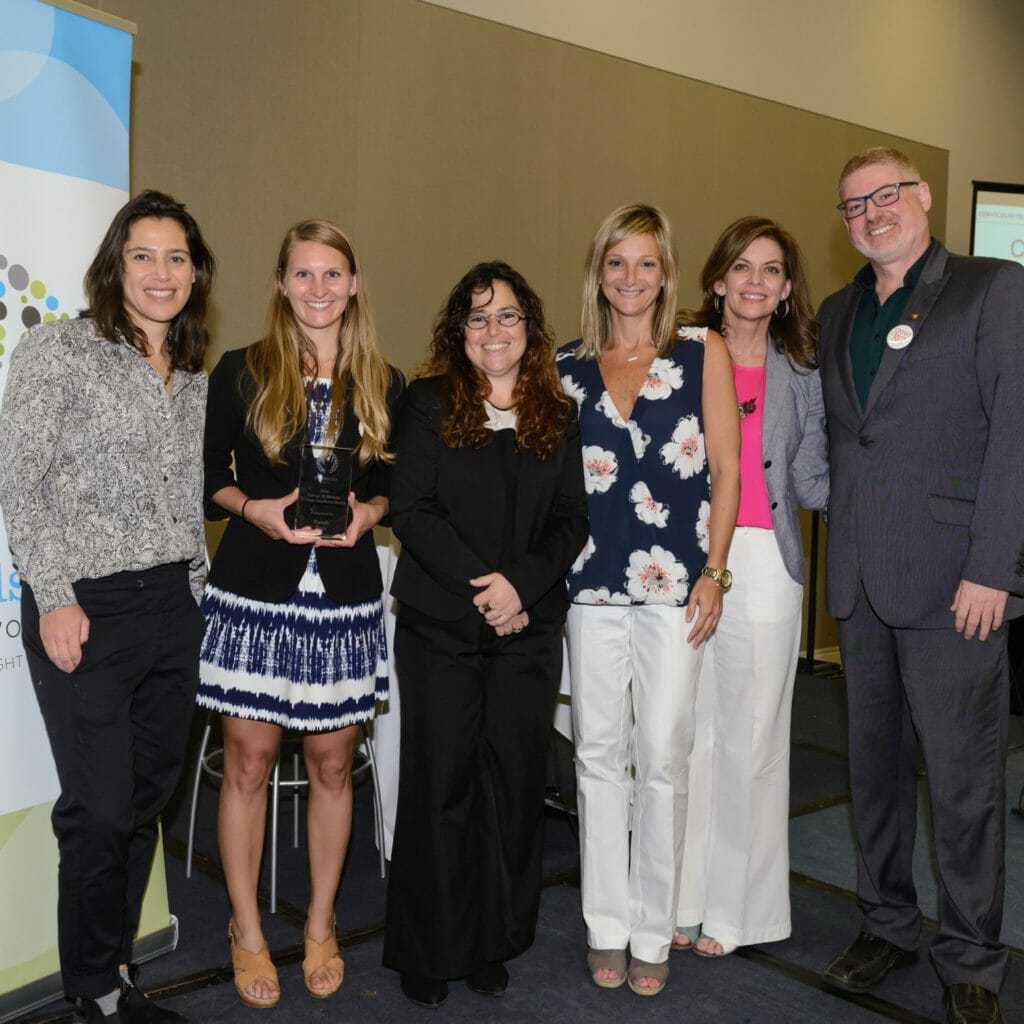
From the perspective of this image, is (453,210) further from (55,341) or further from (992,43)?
(992,43)

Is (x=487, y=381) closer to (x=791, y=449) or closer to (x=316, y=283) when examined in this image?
(x=316, y=283)

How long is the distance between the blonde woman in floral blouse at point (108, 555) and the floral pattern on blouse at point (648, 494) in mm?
907

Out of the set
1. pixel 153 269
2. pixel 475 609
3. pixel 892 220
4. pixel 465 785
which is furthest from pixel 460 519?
pixel 892 220

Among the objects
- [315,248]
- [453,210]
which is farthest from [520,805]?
[453,210]

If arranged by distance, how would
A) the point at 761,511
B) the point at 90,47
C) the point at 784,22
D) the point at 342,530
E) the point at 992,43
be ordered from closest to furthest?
the point at 342,530 < the point at 90,47 < the point at 761,511 < the point at 784,22 < the point at 992,43

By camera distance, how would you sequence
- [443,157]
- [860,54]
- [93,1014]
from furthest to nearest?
[860,54] < [443,157] < [93,1014]

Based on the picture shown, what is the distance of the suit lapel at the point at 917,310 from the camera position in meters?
2.63

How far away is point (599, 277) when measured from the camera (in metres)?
2.78

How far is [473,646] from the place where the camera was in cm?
259

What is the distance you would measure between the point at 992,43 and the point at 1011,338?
689 cm

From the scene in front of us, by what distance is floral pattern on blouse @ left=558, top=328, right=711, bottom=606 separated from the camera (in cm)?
268

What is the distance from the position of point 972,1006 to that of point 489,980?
1080 millimetres

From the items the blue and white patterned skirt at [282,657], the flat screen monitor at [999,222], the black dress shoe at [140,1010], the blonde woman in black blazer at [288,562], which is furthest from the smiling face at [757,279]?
the flat screen monitor at [999,222]

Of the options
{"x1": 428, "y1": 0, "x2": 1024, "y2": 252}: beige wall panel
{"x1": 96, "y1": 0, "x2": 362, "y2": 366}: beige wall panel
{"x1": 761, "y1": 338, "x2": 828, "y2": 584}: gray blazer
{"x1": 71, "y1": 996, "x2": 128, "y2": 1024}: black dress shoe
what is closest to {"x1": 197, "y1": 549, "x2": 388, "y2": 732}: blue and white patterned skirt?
{"x1": 71, "y1": 996, "x2": 128, "y2": 1024}: black dress shoe
